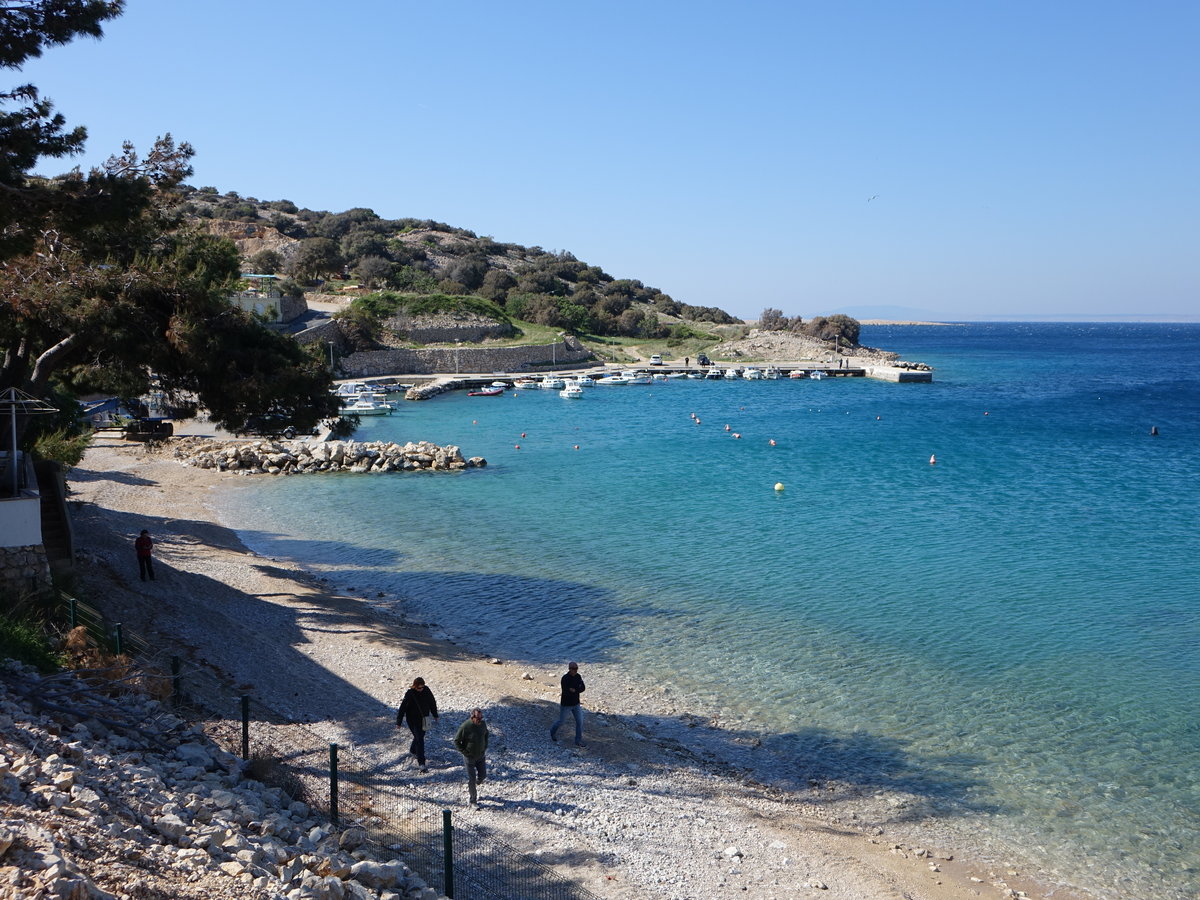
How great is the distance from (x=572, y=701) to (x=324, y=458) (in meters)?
28.3

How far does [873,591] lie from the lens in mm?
22000

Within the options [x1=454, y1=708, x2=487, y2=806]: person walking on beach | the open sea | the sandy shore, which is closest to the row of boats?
the open sea

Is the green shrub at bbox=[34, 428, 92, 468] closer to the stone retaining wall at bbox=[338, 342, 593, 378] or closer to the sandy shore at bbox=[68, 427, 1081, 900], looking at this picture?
the sandy shore at bbox=[68, 427, 1081, 900]

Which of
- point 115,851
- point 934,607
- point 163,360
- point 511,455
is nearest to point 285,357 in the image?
point 163,360

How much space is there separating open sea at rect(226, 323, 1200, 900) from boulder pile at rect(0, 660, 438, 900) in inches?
290

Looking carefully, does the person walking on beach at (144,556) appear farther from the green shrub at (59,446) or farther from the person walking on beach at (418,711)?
the person walking on beach at (418,711)

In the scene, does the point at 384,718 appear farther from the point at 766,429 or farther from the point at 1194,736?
the point at 766,429

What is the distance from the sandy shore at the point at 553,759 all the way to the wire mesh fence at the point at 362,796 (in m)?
0.36

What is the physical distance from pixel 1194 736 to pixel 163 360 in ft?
59.7

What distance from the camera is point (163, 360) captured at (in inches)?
639

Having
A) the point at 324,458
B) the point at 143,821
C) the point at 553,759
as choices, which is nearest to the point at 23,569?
the point at 143,821

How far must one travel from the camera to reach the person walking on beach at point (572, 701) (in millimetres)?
12539

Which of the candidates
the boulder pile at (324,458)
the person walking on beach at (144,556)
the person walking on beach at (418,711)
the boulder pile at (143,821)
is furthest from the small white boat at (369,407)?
the boulder pile at (143,821)

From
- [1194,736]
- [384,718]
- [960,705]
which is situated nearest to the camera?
[384,718]
